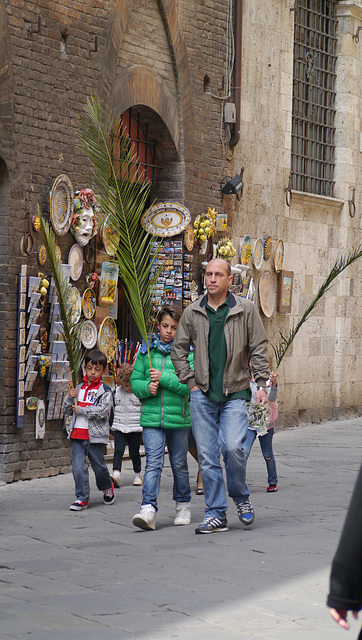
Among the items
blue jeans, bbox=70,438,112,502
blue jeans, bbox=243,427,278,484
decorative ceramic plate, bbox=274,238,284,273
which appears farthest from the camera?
decorative ceramic plate, bbox=274,238,284,273

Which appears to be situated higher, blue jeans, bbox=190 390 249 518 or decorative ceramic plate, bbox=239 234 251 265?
decorative ceramic plate, bbox=239 234 251 265

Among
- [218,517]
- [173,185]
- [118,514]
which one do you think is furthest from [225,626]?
[173,185]

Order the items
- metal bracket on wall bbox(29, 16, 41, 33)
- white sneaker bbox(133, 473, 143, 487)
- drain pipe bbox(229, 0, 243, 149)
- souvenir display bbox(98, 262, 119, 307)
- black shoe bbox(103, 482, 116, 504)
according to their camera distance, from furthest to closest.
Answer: drain pipe bbox(229, 0, 243, 149) → souvenir display bbox(98, 262, 119, 307) → metal bracket on wall bbox(29, 16, 41, 33) → white sneaker bbox(133, 473, 143, 487) → black shoe bbox(103, 482, 116, 504)

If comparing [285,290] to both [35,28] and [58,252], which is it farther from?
[35,28]

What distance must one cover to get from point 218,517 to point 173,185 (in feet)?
18.3

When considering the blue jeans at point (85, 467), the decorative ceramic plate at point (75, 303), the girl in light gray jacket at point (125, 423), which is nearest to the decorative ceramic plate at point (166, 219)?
the decorative ceramic plate at point (75, 303)

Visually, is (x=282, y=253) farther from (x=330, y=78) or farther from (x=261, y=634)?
(x=261, y=634)

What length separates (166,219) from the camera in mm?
11766

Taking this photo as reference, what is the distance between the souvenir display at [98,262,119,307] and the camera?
34.7ft

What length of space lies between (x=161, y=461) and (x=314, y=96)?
9444 millimetres

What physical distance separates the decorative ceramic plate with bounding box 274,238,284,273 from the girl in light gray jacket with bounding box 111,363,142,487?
5250 millimetres

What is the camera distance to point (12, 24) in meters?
9.20

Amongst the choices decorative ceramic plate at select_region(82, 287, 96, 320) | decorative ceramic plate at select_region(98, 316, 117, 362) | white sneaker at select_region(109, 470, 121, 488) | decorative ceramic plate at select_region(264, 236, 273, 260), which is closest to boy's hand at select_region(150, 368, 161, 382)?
white sneaker at select_region(109, 470, 121, 488)

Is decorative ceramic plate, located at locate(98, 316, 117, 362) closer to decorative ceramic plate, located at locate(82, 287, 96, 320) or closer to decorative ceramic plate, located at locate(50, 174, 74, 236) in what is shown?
decorative ceramic plate, located at locate(82, 287, 96, 320)
